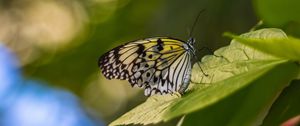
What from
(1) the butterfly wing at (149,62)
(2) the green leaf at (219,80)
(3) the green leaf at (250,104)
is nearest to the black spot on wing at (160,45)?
(1) the butterfly wing at (149,62)

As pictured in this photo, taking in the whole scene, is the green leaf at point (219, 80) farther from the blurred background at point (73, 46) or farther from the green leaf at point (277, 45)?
the blurred background at point (73, 46)

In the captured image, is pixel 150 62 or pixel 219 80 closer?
pixel 219 80

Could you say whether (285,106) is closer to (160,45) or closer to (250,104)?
(250,104)

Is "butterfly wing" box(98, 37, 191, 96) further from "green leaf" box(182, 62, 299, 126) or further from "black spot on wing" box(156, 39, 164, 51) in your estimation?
"green leaf" box(182, 62, 299, 126)

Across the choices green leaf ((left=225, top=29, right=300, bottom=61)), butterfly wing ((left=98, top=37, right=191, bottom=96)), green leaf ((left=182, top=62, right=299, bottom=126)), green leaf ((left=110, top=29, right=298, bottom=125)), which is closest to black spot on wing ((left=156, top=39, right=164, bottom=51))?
butterfly wing ((left=98, top=37, right=191, bottom=96))

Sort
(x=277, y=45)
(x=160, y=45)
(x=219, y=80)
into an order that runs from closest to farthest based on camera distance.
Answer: (x=277, y=45)
(x=219, y=80)
(x=160, y=45)

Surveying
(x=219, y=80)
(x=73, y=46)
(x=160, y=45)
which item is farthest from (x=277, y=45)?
(x=73, y=46)

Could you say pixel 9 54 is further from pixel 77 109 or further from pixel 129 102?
pixel 129 102

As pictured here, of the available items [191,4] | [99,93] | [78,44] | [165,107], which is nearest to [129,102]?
[78,44]
